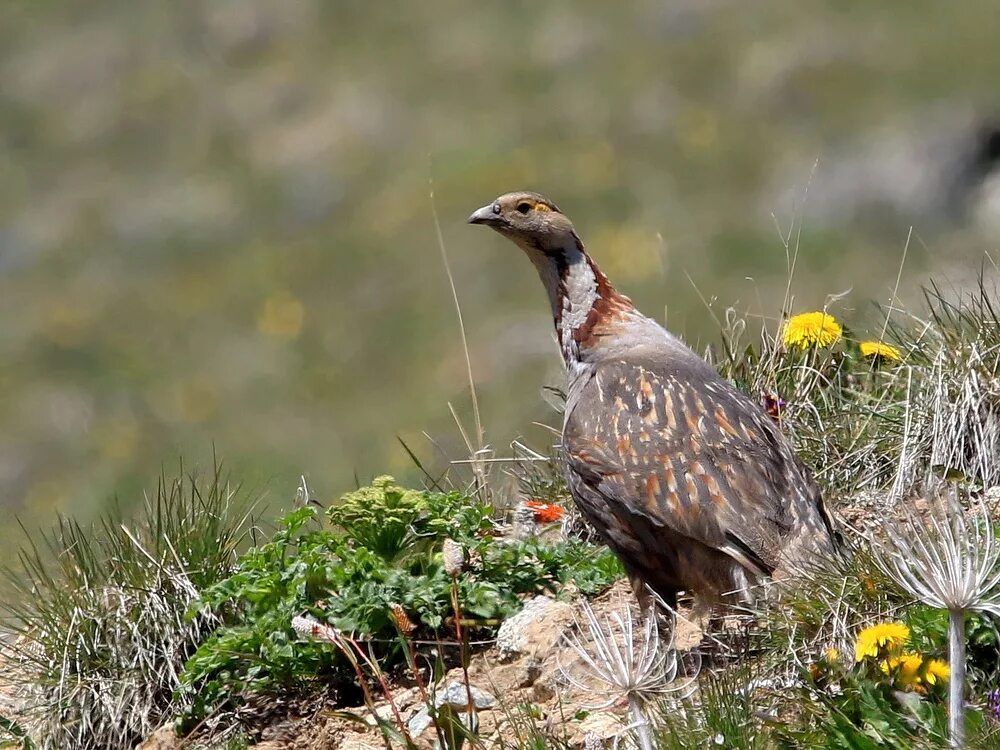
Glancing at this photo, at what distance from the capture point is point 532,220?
6820mm

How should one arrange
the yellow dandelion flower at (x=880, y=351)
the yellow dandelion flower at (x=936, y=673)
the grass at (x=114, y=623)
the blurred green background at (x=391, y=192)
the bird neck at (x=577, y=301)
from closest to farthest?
the yellow dandelion flower at (x=936, y=673) < the grass at (x=114, y=623) < the bird neck at (x=577, y=301) < the yellow dandelion flower at (x=880, y=351) < the blurred green background at (x=391, y=192)

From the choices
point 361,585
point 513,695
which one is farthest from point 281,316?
point 513,695

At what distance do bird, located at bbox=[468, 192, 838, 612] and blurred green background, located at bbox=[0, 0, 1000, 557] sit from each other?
317 cm

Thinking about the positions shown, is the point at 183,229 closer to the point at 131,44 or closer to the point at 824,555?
the point at 131,44

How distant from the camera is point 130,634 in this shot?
20.0 feet

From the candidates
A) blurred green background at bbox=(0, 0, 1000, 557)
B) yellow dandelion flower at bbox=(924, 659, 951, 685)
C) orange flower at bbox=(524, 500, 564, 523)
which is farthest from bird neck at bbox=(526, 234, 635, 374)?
blurred green background at bbox=(0, 0, 1000, 557)

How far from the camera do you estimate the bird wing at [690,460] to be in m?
5.66

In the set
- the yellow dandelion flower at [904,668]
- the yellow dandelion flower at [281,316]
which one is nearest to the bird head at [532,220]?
the yellow dandelion flower at [904,668]

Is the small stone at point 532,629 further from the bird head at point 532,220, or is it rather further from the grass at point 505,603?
the bird head at point 532,220

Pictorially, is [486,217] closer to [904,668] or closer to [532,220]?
[532,220]

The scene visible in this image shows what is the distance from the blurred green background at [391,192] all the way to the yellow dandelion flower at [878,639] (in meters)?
4.88

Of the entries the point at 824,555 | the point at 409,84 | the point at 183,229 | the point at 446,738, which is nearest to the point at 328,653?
the point at 446,738

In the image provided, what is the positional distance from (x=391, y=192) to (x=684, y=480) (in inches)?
756

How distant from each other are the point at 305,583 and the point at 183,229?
2101cm
